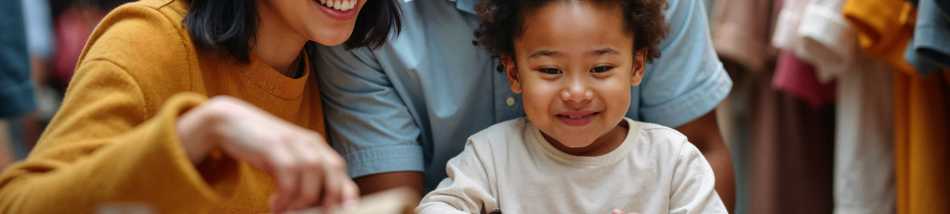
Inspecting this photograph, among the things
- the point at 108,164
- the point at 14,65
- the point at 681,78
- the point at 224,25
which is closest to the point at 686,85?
the point at 681,78

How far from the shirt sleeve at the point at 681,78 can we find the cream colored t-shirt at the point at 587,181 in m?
0.12

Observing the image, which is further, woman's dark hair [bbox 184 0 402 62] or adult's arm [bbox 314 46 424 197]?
adult's arm [bbox 314 46 424 197]

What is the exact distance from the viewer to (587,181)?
0.77m

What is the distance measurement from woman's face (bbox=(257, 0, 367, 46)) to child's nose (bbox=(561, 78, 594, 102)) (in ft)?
0.82

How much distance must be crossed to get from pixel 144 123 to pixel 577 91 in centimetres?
41

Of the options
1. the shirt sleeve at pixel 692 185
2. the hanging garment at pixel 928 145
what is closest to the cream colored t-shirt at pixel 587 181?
the shirt sleeve at pixel 692 185

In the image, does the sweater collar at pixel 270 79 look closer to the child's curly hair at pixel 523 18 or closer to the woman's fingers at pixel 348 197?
the child's curly hair at pixel 523 18

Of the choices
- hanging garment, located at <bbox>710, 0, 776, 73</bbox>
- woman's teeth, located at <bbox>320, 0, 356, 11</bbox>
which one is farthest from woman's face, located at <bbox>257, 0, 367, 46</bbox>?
hanging garment, located at <bbox>710, 0, 776, 73</bbox>

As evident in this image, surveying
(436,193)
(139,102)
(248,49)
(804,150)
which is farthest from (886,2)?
(139,102)

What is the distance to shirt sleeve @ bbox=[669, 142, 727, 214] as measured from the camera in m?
0.73

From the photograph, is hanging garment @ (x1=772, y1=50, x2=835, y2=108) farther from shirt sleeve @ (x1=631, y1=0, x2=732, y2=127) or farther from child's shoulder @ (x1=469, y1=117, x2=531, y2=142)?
child's shoulder @ (x1=469, y1=117, x2=531, y2=142)

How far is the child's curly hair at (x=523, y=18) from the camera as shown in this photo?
78 cm

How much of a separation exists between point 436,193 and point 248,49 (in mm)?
256

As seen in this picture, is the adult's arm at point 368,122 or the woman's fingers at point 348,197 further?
the adult's arm at point 368,122
